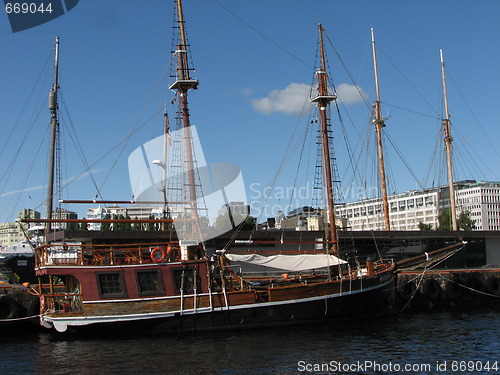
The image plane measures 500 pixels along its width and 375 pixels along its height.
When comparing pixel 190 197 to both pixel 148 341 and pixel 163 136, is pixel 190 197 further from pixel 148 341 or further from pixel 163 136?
pixel 163 136

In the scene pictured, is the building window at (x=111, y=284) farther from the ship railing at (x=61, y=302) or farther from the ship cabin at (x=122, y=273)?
the ship railing at (x=61, y=302)

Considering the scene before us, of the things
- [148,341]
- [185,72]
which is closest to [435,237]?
[185,72]

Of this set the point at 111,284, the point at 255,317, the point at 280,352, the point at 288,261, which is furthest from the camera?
the point at 288,261

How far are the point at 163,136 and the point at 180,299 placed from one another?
21.5m

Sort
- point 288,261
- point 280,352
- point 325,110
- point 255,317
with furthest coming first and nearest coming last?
point 325,110 → point 288,261 → point 255,317 → point 280,352

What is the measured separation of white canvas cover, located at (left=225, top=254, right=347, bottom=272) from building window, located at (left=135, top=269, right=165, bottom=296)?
4646 mm

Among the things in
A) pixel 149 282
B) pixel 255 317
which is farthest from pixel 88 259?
pixel 255 317

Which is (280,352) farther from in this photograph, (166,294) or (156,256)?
(156,256)

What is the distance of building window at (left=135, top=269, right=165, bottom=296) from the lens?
25.7 metres

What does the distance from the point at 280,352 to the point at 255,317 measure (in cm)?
527

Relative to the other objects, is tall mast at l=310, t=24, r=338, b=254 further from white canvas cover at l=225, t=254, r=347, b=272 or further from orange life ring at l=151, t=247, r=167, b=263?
orange life ring at l=151, t=247, r=167, b=263

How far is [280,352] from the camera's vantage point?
21.3 m

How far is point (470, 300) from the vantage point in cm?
3816

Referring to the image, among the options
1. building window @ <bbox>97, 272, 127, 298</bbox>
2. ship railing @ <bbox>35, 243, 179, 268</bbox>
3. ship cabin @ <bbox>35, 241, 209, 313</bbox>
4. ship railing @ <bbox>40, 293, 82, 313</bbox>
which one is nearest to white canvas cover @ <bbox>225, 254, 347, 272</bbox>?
ship cabin @ <bbox>35, 241, 209, 313</bbox>
